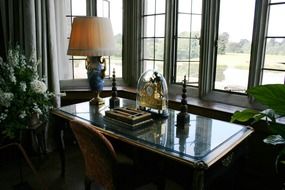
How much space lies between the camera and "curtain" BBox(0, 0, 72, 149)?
8.14 ft

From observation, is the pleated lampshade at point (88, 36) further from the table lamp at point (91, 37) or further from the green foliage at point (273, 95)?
the green foliage at point (273, 95)

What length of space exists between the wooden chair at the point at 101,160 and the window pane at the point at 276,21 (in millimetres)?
1659

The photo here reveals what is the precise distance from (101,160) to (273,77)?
166 centimetres

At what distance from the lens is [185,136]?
1.58 m

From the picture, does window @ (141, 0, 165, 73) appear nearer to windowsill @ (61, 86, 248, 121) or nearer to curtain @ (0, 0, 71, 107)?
windowsill @ (61, 86, 248, 121)

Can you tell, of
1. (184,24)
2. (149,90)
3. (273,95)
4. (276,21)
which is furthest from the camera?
(184,24)

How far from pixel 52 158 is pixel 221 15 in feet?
7.72

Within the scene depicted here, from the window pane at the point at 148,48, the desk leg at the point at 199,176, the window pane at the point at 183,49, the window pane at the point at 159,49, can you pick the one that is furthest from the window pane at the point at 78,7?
the desk leg at the point at 199,176

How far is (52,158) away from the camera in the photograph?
279cm

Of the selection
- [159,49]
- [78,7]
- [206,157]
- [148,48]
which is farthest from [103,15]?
[206,157]

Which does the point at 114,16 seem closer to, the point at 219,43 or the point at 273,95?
the point at 219,43

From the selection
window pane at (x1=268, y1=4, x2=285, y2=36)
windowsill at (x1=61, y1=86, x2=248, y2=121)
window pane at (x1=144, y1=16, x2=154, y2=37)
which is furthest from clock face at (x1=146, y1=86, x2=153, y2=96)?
window pane at (x1=144, y1=16, x2=154, y2=37)

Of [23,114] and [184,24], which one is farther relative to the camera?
[184,24]

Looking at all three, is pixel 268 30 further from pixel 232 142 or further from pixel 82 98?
pixel 82 98
